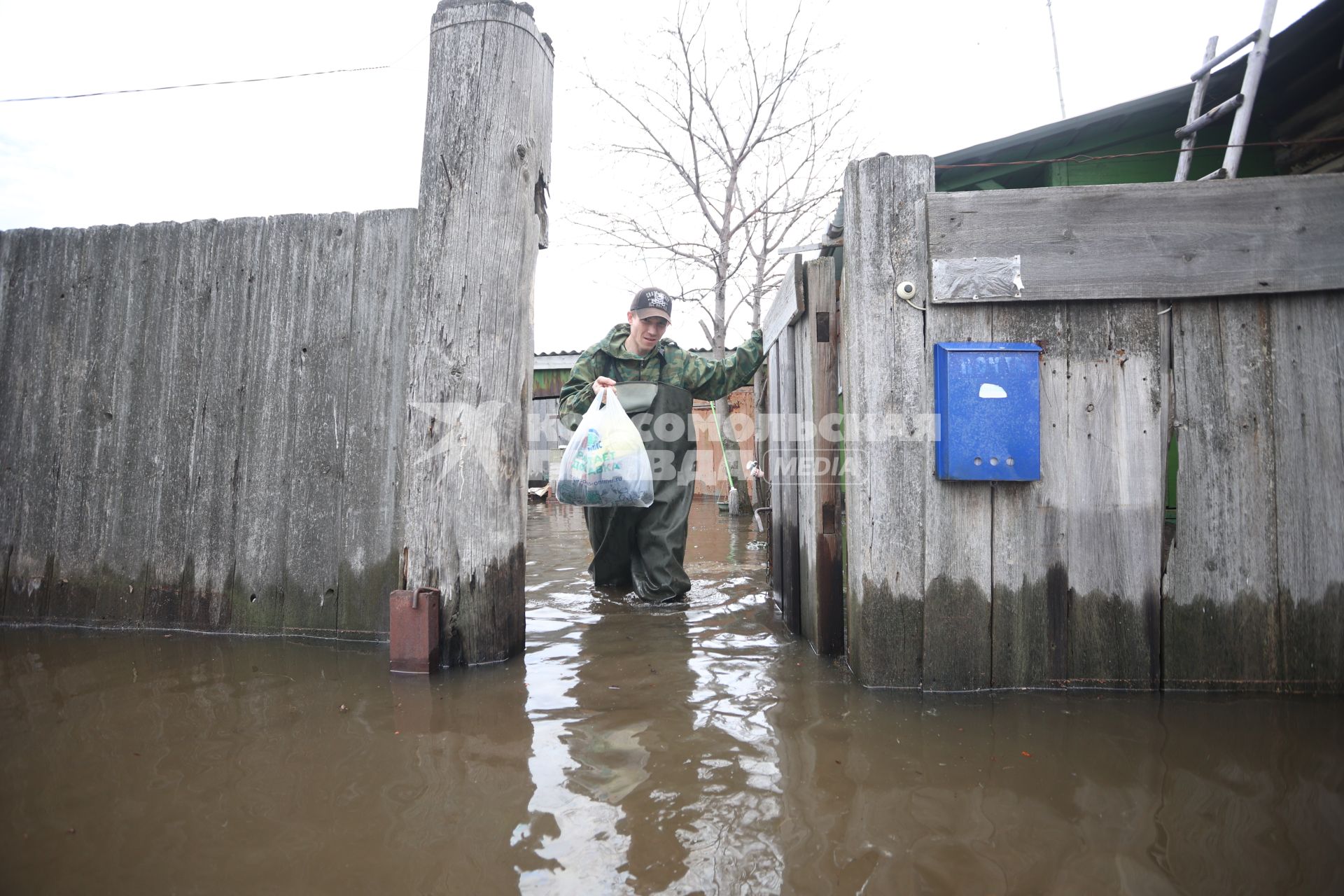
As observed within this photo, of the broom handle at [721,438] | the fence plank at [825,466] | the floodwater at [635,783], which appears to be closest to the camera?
the floodwater at [635,783]

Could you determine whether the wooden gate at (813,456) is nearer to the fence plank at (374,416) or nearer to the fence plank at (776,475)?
the fence plank at (776,475)

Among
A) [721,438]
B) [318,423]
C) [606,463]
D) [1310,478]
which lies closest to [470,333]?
[606,463]

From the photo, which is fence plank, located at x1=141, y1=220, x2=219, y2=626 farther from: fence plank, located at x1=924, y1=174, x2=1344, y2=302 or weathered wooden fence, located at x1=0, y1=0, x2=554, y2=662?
fence plank, located at x1=924, y1=174, x2=1344, y2=302

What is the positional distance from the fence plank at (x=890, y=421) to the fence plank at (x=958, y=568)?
4cm

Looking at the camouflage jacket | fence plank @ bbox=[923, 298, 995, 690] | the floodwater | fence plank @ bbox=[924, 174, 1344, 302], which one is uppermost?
fence plank @ bbox=[924, 174, 1344, 302]

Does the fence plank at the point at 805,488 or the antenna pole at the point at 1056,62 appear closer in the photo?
the fence plank at the point at 805,488

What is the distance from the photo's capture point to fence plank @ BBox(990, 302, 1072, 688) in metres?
2.69

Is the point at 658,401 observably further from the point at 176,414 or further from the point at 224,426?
the point at 176,414

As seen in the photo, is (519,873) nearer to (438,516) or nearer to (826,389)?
(438,516)

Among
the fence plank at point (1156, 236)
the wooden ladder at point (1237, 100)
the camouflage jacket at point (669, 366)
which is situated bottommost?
the camouflage jacket at point (669, 366)

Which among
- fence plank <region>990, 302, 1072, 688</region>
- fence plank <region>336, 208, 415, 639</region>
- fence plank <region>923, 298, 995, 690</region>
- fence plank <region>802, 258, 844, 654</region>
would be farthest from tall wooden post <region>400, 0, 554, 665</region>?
fence plank <region>990, 302, 1072, 688</region>

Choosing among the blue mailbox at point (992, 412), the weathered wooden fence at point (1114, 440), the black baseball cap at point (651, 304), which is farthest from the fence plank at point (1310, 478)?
the black baseball cap at point (651, 304)

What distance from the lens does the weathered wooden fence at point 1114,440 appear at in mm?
2598

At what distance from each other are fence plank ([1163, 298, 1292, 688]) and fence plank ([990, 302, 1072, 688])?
0.38m
